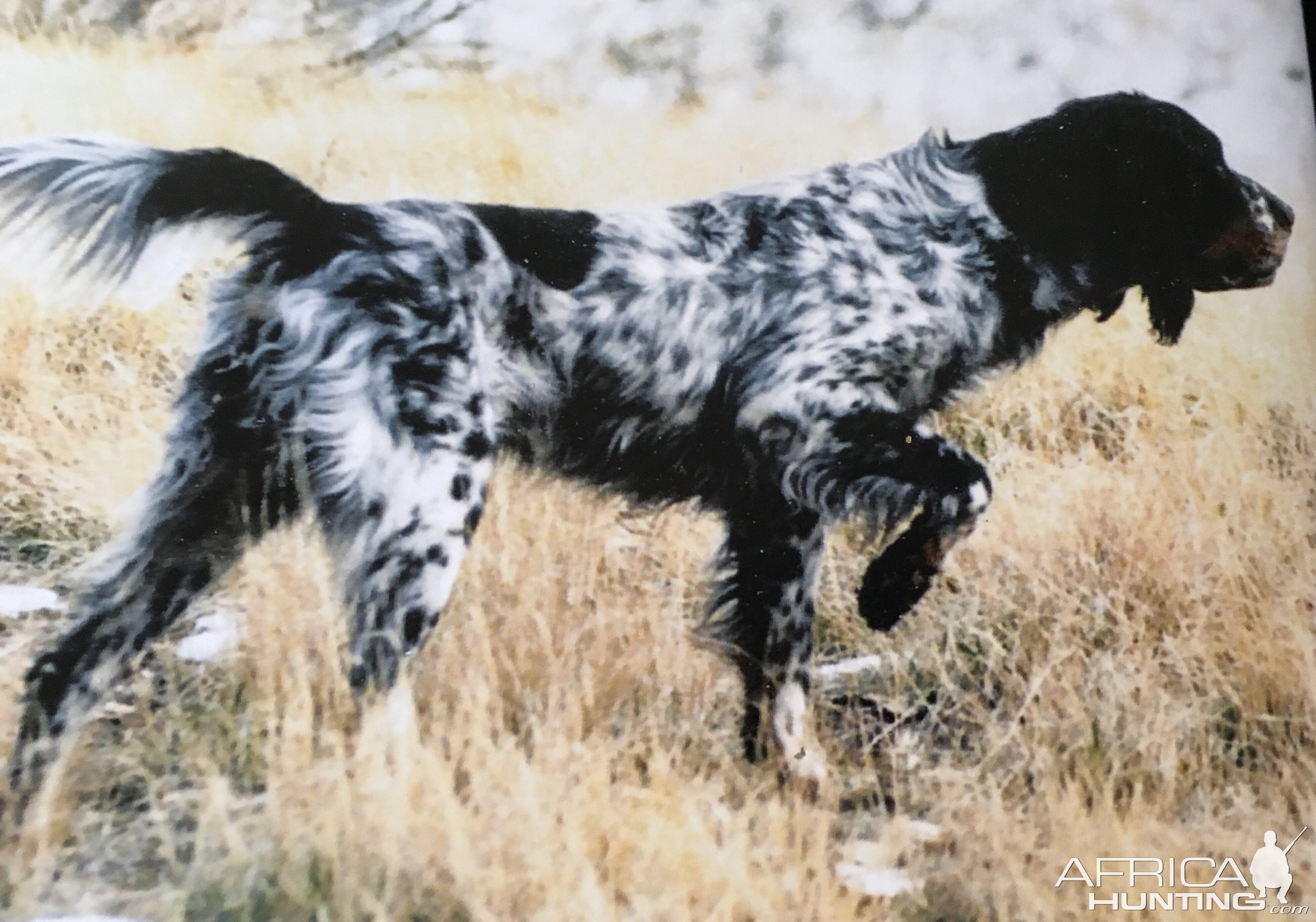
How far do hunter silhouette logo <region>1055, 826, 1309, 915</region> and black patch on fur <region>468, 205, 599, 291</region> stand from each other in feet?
3.59

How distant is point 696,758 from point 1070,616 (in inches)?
24.0

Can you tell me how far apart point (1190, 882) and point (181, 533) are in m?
1.48

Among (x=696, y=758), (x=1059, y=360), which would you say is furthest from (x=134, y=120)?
(x=1059, y=360)

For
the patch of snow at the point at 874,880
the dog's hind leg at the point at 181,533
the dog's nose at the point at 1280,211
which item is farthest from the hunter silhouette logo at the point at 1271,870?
the dog's hind leg at the point at 181,533

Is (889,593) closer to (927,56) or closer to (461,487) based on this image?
(461,487)

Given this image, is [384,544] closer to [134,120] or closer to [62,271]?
[62,271]

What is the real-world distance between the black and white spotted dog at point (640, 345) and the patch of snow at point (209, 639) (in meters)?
0.04

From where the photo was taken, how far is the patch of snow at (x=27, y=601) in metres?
1.38

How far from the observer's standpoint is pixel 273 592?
1428mm

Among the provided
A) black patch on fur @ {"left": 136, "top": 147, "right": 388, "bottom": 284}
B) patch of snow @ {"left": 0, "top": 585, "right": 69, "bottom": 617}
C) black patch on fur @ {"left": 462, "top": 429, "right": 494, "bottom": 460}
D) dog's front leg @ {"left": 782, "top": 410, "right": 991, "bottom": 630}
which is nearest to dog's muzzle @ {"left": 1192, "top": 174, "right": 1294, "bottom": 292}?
dog's front leg @ {"left": 782, "top": 410, "right": 991, "bottom": 630}

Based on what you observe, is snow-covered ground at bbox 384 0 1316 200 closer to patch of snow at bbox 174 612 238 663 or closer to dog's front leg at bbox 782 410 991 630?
dog's front leg at bbox 782 410 991 630

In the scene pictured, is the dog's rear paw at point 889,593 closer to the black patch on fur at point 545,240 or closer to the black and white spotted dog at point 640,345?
the black and white spotted dog at point 640,345

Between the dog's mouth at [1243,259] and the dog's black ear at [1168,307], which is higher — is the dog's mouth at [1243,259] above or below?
above

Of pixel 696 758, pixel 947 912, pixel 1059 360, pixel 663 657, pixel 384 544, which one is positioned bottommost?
pixel 947 912
